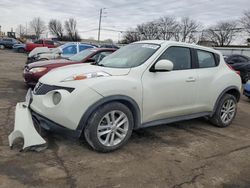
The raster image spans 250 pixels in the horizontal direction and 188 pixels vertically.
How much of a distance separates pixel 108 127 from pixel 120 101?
1.34 ft

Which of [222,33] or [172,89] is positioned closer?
[172,89]

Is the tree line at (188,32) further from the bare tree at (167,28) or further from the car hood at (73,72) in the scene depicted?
the car hood at (73,72)

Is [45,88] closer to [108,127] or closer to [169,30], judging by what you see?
[108,127]

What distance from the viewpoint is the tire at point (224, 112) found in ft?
19.0

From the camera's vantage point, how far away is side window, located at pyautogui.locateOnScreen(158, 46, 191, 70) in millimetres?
4944

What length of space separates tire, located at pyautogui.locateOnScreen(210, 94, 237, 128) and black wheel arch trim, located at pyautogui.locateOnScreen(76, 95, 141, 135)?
6.79 feet

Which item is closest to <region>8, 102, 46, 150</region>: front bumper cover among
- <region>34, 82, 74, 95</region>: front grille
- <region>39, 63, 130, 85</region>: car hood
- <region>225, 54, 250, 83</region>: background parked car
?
<region>34, 82, 74, 95</region>: front grille

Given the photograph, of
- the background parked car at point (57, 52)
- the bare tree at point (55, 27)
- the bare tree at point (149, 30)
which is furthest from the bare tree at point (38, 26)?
the background parked car at point (57, 52)

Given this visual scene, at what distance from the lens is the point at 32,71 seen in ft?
25.6

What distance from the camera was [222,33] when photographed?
209 feet

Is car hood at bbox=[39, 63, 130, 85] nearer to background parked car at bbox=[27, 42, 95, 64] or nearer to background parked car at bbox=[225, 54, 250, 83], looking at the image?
background parked car at bbox=[27, 42, 95, 64]

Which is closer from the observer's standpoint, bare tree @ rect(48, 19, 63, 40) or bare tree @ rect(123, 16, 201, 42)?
bare tree @ rect(123, 16, 201, 42)

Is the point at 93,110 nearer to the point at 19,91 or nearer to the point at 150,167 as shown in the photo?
the point at 150,167

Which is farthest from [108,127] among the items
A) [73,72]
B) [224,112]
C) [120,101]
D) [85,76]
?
[224,112]
